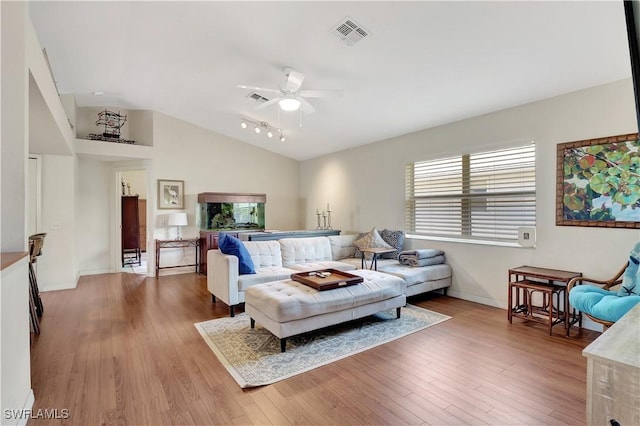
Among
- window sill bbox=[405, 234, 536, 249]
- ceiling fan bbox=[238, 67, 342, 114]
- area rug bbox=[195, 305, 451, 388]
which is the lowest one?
area rug bbox=[195, 305, 451, 388]

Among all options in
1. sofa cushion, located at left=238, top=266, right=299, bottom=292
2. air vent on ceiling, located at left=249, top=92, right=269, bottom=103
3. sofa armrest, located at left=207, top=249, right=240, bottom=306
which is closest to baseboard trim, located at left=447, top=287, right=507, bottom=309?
sofa cushion, located at left=238, top=266, right=299, bottom=292

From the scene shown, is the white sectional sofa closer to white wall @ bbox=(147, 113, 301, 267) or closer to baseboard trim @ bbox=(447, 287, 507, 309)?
baseboard trim @ bbox=(447, 287, 507, 309)

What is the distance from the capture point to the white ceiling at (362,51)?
260 centimetres

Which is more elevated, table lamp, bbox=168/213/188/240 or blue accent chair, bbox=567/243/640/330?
table lamp, bbox=168/213/188/240

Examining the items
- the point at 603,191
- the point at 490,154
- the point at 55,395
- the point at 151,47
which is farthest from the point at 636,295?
the point at 151,47

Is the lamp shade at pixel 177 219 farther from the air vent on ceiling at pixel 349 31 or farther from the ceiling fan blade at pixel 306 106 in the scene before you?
the air vent on ceiling at pixel 349 31

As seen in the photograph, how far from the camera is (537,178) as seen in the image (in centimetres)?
369

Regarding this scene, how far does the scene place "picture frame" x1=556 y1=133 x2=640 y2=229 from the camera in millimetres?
3012

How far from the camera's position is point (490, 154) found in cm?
418

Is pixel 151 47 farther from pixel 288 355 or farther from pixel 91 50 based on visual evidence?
pixel 288 355

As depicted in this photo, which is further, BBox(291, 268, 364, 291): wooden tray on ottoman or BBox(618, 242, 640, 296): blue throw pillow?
BBox(291, 268, 364, 291): wooden tray on ottoman

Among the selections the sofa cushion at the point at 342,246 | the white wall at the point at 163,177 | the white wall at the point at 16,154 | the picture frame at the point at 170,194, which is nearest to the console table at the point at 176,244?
the white wall at the point at 163,177

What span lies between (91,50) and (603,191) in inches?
234

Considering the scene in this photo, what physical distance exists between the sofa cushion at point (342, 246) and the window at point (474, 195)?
41.3 inches
